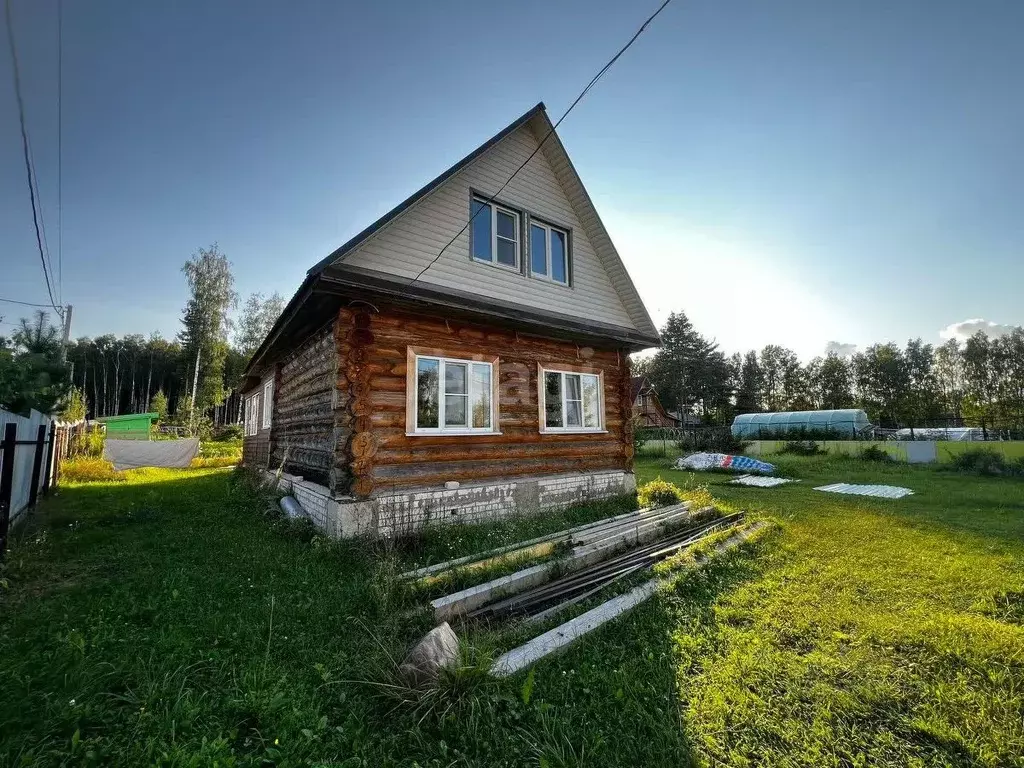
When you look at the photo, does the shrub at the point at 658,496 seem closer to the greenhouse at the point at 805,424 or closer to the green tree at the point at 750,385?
the greenhouse at the point at 805,424

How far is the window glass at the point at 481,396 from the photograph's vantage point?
815cm

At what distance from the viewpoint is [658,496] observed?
32.8ft

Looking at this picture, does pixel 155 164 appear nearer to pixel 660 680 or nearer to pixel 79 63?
pixel 79 63

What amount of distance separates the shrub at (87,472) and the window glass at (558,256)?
15241 mm

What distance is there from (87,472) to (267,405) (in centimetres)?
656

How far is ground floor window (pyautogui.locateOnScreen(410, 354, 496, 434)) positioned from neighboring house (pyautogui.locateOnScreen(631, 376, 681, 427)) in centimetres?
3517

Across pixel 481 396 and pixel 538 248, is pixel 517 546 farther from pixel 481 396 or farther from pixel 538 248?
pixel 538 248

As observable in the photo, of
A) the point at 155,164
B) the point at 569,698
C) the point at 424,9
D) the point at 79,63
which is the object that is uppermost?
the point at 155,164

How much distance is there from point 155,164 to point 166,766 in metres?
13.9

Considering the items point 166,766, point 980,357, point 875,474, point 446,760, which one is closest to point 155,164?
point 166,766

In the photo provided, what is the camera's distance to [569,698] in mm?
3139

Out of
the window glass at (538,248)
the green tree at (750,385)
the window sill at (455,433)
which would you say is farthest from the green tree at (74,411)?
the green tree at (750,385)

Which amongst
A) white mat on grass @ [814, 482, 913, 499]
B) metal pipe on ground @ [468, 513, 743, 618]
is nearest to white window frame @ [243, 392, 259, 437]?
metal pipe on ground @ [468, 513, 743, 618]

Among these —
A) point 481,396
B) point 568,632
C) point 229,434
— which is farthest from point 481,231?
point 229,434
